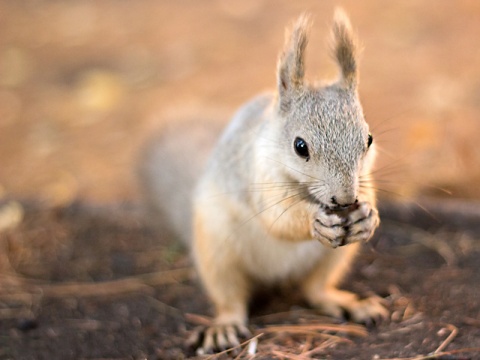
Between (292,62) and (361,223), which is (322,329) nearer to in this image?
(361,223)

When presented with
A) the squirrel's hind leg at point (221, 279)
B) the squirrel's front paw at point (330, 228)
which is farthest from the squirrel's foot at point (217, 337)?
the squirrel's front paw at point (330, 228)

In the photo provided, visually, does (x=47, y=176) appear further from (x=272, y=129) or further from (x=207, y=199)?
(x=272, y=129)

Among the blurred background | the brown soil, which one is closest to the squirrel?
the brown soil

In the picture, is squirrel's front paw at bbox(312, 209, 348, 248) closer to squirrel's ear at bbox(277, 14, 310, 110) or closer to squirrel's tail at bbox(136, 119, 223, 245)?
squirrel's ear at bbox(277, 14, 310, 110)

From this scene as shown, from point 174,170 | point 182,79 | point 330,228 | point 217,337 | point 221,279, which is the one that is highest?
point 182,79

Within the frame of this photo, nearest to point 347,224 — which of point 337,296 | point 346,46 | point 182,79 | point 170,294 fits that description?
→ point 346,46

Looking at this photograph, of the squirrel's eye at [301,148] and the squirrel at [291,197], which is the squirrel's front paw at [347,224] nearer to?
the squirrel at [291,197]

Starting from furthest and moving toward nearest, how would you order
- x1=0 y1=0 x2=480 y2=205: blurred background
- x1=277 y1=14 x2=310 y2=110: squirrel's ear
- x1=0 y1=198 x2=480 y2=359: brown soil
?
1. x1=0 y1=0 x2=480 y2=205: blurred background
2. x1=0 y1=198 x2=480 y2=359: brown soil
3. x1=277 y1=14 x2=310 y2=110: squirrel's ear
